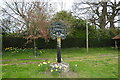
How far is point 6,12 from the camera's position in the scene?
16.0 m

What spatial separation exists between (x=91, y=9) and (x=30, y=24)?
45.3ft

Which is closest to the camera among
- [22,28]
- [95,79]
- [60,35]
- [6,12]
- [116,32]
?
[95,79]

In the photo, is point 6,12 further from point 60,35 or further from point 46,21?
point 60,35

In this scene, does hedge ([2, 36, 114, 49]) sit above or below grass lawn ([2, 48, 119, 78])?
above

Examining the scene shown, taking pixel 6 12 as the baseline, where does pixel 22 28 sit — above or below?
below

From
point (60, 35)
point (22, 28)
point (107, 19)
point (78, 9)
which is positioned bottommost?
point (60, 35)

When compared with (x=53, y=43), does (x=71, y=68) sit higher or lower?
lower

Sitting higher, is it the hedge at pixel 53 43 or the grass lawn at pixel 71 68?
the hedge at pixel 53 43

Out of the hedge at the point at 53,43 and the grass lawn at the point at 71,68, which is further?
the hedge at the point at 53,43

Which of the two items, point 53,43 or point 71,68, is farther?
point 53,43

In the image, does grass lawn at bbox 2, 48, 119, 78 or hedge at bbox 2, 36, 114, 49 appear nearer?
grass lawn at bbox 2, 48, 119, 78

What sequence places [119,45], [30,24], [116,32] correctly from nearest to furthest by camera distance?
[30,24] → [119,45] → [116,32]

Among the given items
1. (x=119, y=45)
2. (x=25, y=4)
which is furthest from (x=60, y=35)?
(x=119, y=45)

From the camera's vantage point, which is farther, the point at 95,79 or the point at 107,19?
the point at 107,19
